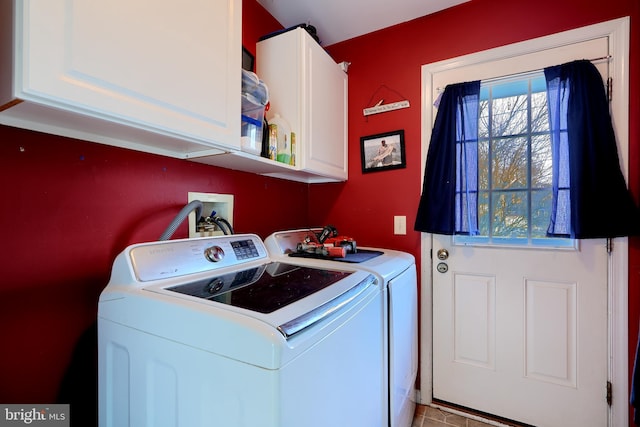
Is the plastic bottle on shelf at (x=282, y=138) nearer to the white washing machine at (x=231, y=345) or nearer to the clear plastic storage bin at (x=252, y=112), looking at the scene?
the clear plastic storage bin at (x=252, y=112)

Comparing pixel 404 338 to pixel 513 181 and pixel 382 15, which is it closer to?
pixel 513 181

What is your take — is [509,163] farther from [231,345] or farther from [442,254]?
[231,345]

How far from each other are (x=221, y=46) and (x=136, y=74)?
376mm

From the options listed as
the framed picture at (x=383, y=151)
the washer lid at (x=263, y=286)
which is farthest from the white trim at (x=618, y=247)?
the washer lid at (x=263, y=286)

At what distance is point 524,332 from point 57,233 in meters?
2.22

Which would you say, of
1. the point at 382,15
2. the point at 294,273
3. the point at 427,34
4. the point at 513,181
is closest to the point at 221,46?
the point at 294,273

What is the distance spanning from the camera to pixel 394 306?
3.94ft

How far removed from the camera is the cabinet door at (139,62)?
0.59 metres

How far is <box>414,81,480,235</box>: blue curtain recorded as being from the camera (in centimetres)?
162

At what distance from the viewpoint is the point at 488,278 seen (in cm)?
165

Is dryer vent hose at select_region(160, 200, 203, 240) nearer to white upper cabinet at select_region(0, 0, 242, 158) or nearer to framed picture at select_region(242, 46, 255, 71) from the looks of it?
white upper cabinet at select_region(0, 0, 242, 158)

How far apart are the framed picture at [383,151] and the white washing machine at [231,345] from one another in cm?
107

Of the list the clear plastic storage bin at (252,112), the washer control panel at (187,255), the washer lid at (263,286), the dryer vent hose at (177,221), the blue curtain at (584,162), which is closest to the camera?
the washer lid at (263,286)

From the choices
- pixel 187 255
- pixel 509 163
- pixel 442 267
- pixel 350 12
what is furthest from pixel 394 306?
pixel 350 12
